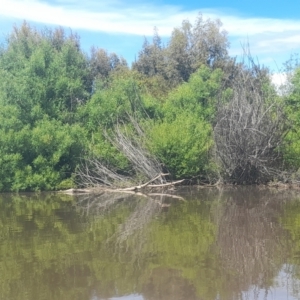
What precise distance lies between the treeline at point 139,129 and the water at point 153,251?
5.99 meters

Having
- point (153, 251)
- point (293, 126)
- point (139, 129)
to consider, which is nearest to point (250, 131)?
point (293, 126)

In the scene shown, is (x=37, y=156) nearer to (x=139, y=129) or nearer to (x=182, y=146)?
(x=139, y=129)

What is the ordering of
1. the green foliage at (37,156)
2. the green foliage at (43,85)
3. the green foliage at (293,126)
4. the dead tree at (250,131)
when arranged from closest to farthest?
the dead tree at (250,131) → the green foliage at (37,156) → the green foliage at (293,126) → the green foliage at (43,85)

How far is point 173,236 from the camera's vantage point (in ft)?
42.4

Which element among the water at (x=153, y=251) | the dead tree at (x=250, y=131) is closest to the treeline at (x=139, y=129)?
the dead tree at (x=250, y=131)

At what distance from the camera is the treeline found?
25438 mm

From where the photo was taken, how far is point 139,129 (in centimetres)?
2655

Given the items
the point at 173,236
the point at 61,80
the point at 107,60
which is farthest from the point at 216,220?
the point at 107,60

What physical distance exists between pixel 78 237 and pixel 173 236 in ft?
8.70

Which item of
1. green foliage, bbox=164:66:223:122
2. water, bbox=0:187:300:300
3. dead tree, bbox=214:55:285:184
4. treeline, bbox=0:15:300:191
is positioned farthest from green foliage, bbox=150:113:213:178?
water, bbox=0:187:300:300

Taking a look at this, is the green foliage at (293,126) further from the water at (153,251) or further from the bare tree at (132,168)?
the bare tree at (132,168)

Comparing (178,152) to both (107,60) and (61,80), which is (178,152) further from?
(107,60)

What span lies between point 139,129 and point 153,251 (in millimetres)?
15702

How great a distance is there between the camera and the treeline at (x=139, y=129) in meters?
25.4
